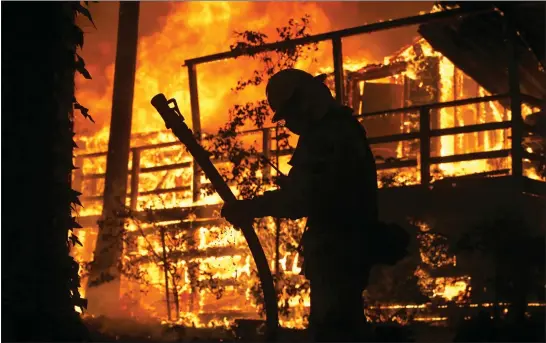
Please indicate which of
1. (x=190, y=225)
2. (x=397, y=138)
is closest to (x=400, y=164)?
(x=397, y=138)

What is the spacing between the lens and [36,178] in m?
4.31

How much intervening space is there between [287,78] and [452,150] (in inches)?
541

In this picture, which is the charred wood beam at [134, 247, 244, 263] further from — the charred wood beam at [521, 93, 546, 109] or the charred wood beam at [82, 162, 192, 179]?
the charred wood beam at [521, 93, 546, 109]

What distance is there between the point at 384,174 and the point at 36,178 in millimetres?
7464

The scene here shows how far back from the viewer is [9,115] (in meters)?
4.27

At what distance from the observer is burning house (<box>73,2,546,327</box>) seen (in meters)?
9.50

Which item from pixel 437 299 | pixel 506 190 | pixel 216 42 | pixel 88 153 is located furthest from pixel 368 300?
pixel 216 42

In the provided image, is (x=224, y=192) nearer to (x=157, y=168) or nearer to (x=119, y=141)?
(x=119, y=141)

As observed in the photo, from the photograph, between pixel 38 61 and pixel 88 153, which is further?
pixel 88 153

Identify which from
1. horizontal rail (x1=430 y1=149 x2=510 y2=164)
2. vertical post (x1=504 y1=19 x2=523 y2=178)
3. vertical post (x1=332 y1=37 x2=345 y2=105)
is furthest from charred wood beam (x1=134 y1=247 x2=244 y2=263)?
vertical post (x1=504 y1=19 x2=523 y2=178)

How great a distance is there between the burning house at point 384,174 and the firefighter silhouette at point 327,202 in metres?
2.77

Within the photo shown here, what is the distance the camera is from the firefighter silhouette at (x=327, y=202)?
3.69 metres

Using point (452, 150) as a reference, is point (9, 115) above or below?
below

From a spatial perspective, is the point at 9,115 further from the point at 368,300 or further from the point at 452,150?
the point at 452,150
